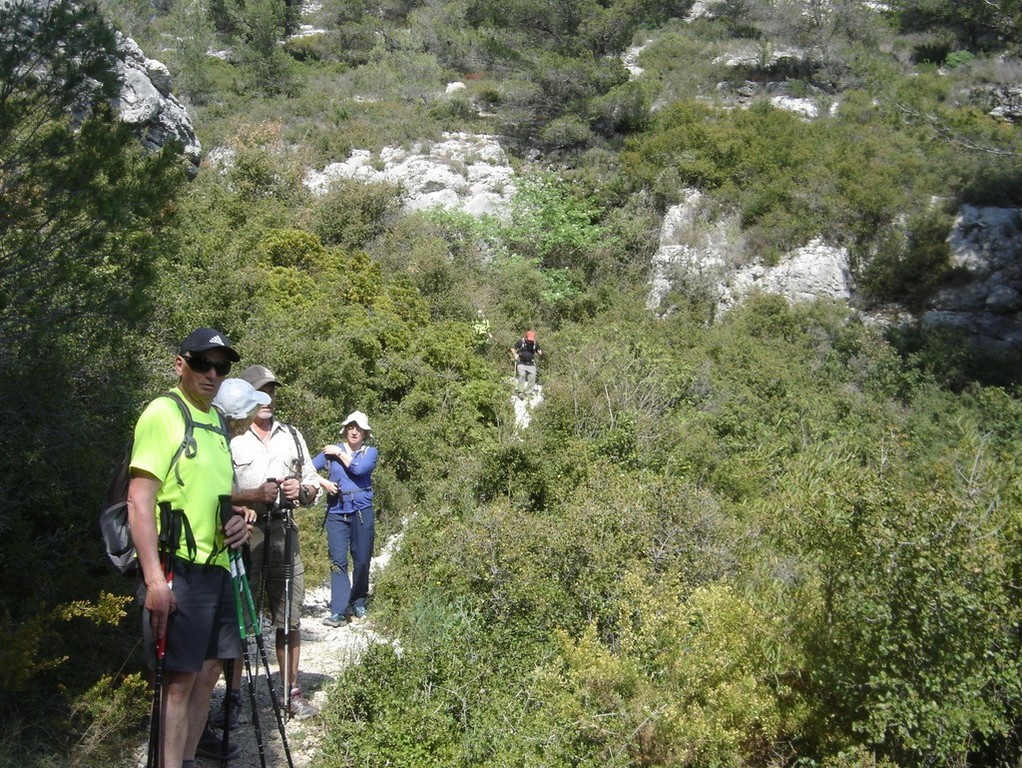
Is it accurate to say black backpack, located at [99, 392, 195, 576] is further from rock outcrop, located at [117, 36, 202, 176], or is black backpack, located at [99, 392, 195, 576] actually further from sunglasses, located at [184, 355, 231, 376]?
rock outcrop, located at [117, 36, 202, 176]

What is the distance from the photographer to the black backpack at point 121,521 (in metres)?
2.81

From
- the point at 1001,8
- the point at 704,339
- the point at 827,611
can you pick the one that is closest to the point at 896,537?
the point at 827,611

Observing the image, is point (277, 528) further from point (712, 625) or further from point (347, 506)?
point (712, 625)

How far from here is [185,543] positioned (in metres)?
2.92

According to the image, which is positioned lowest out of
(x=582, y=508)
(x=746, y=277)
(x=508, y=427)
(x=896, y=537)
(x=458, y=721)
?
(x=746, y=277)

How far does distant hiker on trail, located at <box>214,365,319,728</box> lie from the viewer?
414cm

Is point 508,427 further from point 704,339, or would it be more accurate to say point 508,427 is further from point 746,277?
point 746,277

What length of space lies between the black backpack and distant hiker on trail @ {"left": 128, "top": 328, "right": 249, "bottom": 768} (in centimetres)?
3

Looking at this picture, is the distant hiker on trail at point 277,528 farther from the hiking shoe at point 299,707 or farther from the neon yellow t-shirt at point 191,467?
the neon yellow t-shirt at point 191,467

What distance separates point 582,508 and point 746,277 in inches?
496

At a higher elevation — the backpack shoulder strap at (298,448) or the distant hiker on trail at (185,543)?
the distant hiker on trail at (185,543)

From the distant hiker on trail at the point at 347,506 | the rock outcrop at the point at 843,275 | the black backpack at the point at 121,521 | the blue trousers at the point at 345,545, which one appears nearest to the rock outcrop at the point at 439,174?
the rock outcrop at the point at 843,275

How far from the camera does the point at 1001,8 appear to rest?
13.6m

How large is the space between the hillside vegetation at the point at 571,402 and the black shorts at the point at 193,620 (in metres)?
1.07
